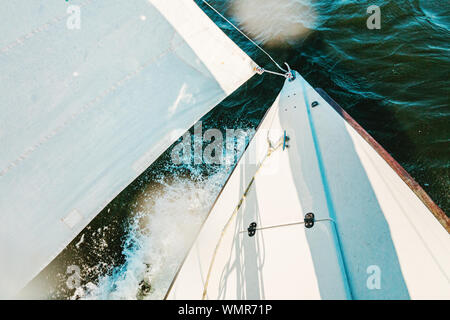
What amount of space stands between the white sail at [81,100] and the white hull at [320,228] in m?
1.05

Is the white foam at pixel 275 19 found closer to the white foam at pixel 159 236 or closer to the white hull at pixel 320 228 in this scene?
the white hull at pixel 320 228

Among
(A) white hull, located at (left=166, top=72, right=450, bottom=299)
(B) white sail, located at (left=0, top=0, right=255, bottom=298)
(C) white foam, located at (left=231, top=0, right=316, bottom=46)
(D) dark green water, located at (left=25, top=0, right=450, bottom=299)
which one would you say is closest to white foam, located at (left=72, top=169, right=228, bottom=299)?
(D) dark green water, located at (left=25, top=0, right=450, bottom=299)

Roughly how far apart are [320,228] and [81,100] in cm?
217

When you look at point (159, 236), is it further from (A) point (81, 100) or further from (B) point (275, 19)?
(B) point (275, 19)

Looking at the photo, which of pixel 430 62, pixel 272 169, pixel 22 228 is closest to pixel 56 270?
pixel 22 228

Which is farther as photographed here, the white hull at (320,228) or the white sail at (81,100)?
the white sail at (81,100)

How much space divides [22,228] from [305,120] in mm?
2822

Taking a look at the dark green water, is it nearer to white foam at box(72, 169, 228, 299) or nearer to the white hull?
white foam at box(72, 169, 228, 299)

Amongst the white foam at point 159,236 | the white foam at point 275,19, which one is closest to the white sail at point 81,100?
A: the white foam at point 159,236

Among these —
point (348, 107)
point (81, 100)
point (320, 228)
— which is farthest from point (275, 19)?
point (320, 228)

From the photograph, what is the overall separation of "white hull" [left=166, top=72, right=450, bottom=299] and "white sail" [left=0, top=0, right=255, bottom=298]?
3.45 feet

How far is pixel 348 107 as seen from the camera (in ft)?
11.6

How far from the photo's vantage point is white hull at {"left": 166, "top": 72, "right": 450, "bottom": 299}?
141cm

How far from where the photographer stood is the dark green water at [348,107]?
301cm
